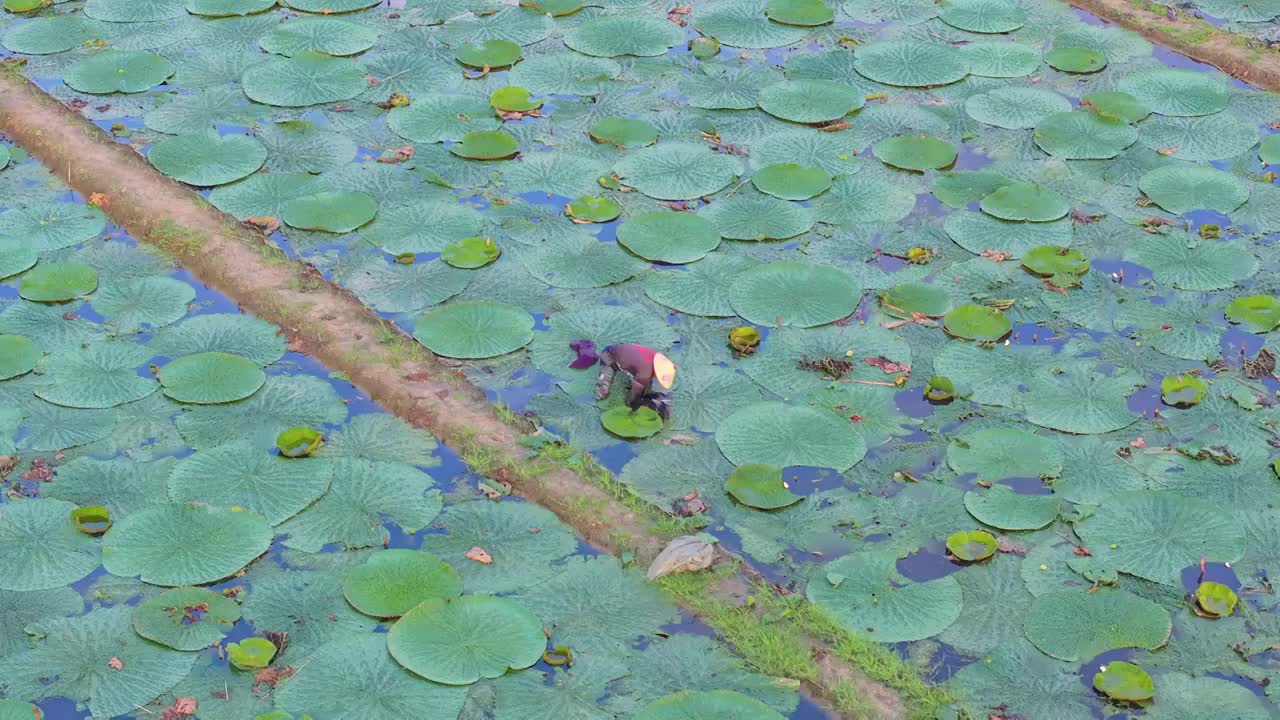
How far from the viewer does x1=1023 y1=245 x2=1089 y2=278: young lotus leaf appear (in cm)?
636

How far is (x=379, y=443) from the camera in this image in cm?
535

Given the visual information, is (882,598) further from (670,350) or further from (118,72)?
(118,72)

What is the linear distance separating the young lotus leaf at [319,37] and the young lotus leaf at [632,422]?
401cm

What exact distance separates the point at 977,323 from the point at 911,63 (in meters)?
2.85

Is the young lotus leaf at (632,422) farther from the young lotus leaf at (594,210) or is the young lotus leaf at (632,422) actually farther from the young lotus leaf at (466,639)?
the young lotus leaf at (594,210)

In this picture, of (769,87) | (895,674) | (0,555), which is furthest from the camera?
(769,87)

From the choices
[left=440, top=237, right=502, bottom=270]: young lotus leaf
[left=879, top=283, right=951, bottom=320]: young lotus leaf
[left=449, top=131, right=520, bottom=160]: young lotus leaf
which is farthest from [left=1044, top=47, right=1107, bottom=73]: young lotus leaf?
[left=440, top=237, right=502, bottom=270]: young lotus leaf

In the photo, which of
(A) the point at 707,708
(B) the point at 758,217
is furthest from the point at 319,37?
(A) the point at 707,708

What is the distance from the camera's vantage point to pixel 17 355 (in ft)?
18.9

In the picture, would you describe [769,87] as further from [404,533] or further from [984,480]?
[404,533]

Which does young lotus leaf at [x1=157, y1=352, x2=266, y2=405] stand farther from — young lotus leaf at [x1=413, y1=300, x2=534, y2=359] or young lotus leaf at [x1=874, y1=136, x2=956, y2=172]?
young lotus leaf at [x1=874, y1=136, x2=956, y2=172]

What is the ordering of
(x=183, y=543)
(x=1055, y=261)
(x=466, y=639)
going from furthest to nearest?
(x=1055, y=261) → (x=183, y=543) → (x=466, y=639)

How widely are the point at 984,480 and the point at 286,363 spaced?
285 centimetres

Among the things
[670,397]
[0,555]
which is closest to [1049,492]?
[670,397]
